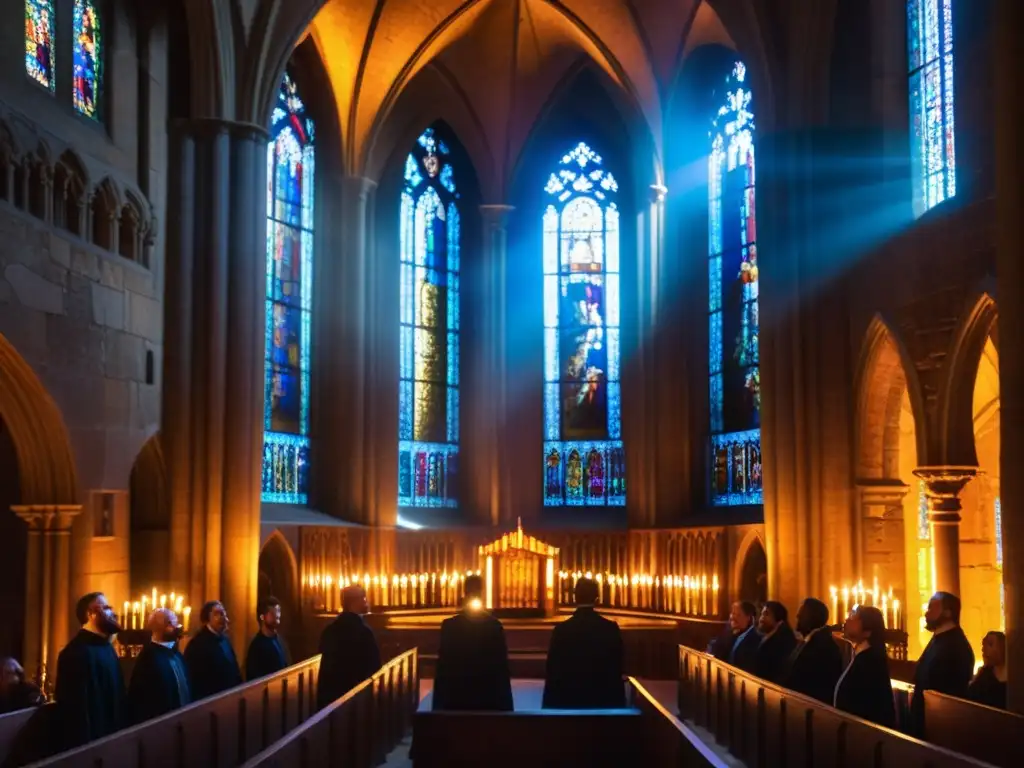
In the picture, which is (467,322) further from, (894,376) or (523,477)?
(894,376)

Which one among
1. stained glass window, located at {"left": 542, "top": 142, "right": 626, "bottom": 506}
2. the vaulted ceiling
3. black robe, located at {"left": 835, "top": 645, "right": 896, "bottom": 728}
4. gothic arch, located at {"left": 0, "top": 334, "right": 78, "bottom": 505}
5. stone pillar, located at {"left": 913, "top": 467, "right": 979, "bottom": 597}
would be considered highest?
the vaulted ceiling

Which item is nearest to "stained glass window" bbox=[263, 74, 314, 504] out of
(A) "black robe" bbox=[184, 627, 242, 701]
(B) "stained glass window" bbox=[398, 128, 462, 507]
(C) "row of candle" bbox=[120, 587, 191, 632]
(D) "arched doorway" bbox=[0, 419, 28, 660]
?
(B) "stained glass window" bbox=[398, 128, 462, 507]

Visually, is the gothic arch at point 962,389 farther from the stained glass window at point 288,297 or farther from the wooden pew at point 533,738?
the stained glass window at point 288,297

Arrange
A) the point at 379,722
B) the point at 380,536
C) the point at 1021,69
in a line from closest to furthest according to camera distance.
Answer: the point at 1021,69, the point at 379,722, the point at 380,536

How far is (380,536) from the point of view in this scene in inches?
874

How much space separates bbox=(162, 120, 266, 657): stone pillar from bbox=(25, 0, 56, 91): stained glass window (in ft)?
9.18

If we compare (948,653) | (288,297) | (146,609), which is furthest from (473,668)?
(288,297)

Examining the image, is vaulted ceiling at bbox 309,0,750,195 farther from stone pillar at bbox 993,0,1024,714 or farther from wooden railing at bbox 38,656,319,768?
wooden railing at bbox 38,656,319,768

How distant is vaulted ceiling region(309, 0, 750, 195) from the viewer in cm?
2216

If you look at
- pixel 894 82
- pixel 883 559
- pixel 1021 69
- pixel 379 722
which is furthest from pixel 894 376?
pixel 379 722

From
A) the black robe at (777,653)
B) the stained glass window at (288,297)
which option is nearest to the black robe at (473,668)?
the black robe at (777,653)

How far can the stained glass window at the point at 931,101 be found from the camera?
50.2ft

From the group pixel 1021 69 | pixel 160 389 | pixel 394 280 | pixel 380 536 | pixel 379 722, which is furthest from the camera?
pixel 394 280

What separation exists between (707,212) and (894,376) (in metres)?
7.12
